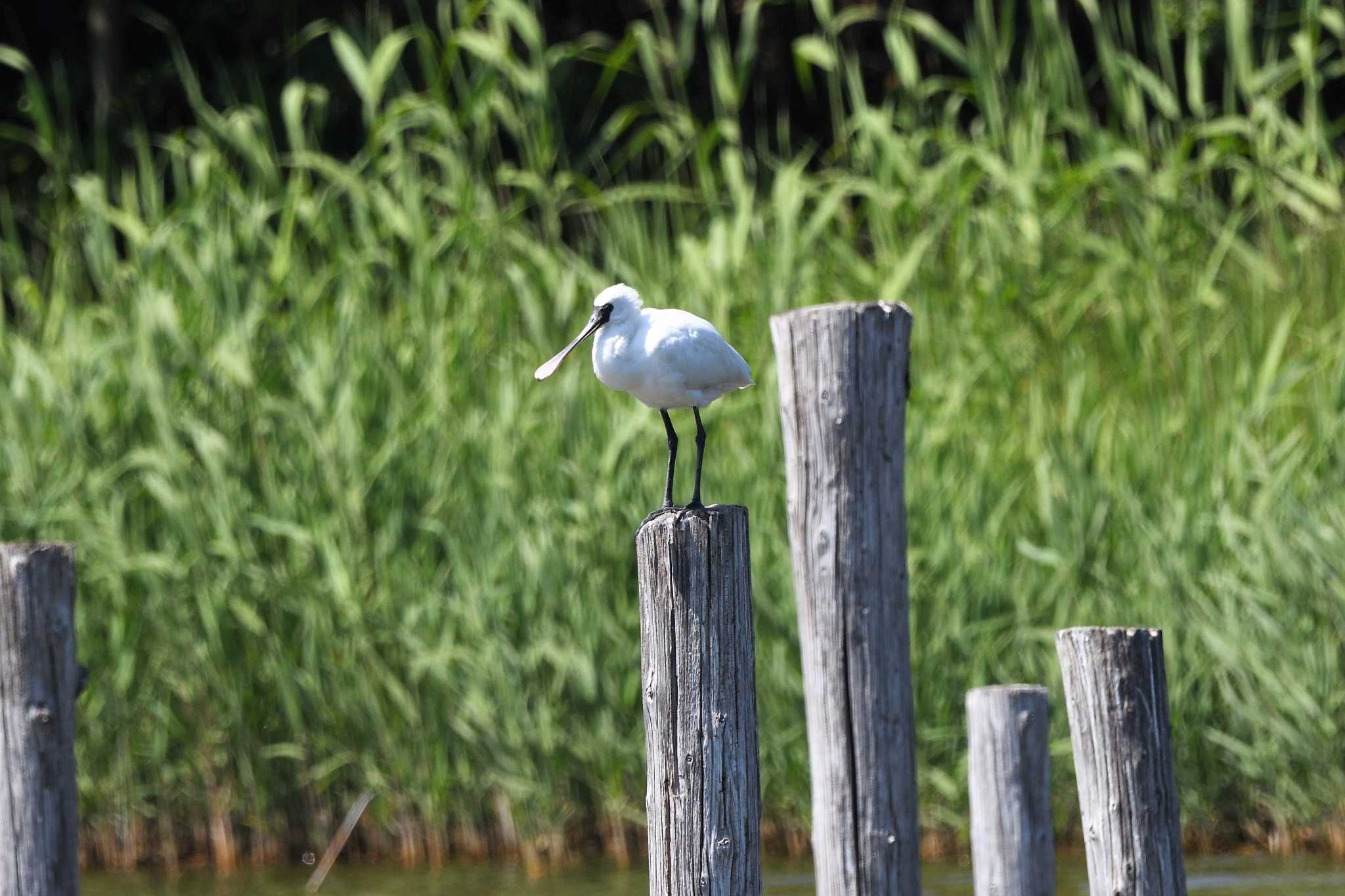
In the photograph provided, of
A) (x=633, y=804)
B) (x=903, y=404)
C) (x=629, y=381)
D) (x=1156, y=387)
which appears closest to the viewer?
(x=629, y=381)

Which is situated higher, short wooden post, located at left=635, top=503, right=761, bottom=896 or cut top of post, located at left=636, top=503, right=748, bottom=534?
cut top of post, located at left=636, top=503, right=748, bottom=534

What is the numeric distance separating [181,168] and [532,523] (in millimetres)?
2481

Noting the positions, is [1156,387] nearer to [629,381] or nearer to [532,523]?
[532,523]

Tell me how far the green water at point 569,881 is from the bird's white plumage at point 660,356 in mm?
2340

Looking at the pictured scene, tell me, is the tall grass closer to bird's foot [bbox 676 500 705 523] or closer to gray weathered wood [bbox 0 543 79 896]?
gray weathered wood [bbox 0 543 79 896]

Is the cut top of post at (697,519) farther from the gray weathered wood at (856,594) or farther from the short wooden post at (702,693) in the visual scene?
the gray weathered wood at (856,594)

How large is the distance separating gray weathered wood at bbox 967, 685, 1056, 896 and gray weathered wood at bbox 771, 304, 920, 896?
15cm

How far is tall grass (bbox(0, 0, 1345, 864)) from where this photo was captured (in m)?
5.39

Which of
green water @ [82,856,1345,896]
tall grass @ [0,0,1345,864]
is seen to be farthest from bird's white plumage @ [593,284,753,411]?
green water @ [82,856,1345,896]

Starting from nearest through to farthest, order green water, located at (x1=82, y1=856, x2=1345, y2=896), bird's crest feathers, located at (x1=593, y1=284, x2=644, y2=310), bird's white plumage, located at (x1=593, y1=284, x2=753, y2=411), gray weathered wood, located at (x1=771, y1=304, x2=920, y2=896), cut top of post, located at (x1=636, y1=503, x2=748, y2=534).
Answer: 1. cut top of post, located at (x1=636, y1=503, x2=748, y2=534)
2. bird's white plumage, located at (x1=593, y1=284, x2=753, y2=411)
3. bird's crest feathers, located at (x1=593, y1=284, x2=644, y2=310)
4. gray weathered wood, located at (x1=771, y1=304, x2=920, y2=896)
5. green water, located at (x1=82, y1=856, x2=1345, y2=896)

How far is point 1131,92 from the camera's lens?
6.47 m

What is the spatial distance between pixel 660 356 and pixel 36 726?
1463mm

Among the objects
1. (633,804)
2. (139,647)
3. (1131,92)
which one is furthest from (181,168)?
(1131,92)

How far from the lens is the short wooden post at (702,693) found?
9.15 feet
